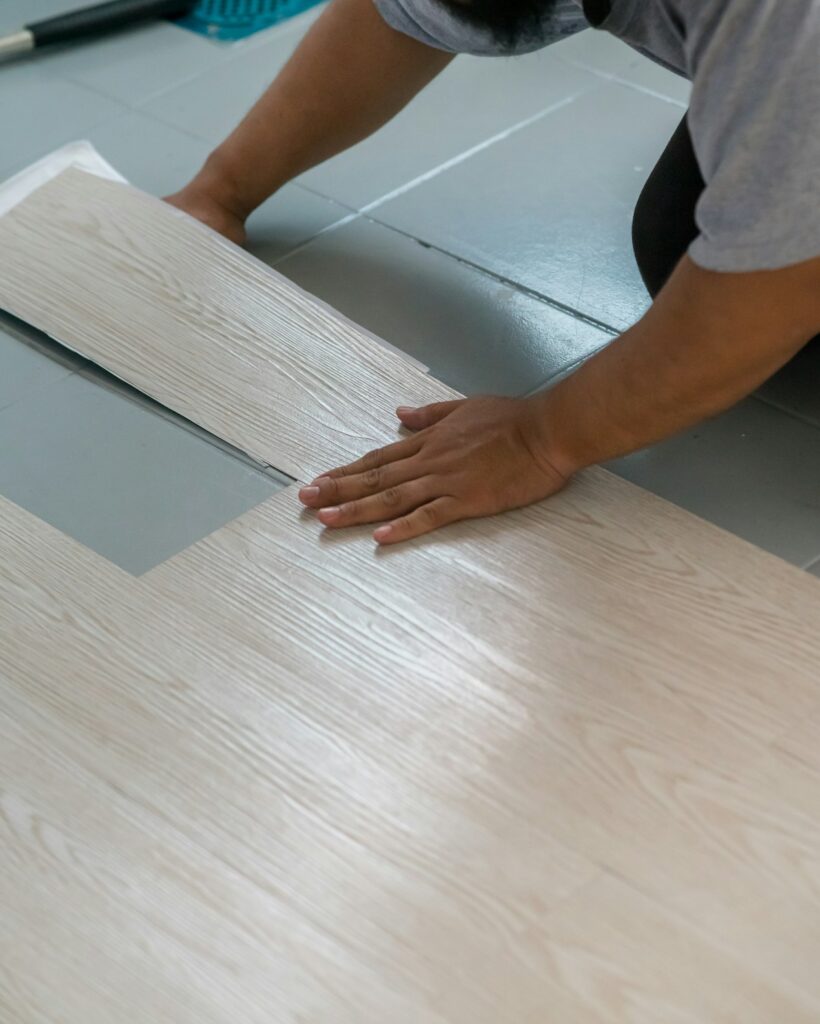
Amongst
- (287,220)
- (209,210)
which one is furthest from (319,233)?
(209,210)

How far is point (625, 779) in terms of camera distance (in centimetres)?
127

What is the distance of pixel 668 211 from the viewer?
184cm

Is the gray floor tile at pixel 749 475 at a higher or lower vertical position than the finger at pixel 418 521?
lower

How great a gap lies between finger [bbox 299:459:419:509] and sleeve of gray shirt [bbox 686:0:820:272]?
1.48 ft

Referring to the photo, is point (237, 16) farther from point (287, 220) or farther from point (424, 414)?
point (424, 414)

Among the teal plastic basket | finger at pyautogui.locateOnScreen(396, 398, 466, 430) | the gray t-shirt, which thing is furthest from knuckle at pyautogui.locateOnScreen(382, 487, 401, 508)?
the teal plastic basket

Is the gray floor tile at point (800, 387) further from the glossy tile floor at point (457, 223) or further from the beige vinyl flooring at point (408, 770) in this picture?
the beige vinyl flooring at point (408, 770)

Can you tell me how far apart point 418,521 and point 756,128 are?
1.82ft

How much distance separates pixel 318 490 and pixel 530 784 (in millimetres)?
461

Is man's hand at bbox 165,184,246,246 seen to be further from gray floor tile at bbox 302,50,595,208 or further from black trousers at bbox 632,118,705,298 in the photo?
black trousers at bbox 632,118,705,298

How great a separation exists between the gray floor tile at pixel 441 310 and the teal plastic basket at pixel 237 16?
2.62 ft

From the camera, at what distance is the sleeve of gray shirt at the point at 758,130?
1.16 metres

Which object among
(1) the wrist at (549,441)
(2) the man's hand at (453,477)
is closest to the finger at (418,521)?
(2) the man's hand at (453,477)

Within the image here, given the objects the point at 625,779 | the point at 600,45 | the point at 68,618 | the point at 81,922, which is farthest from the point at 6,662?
the point at 600,45
